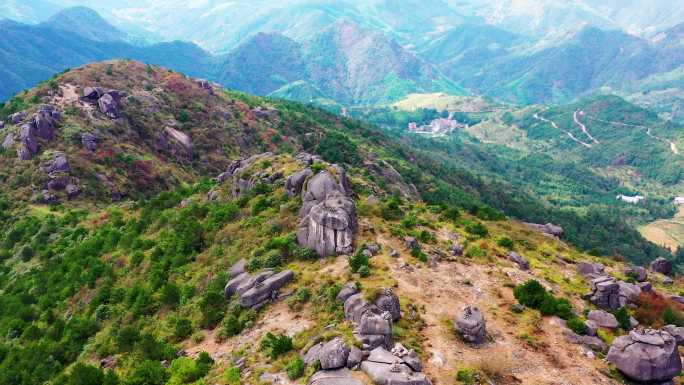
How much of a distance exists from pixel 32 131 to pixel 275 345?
9379cm

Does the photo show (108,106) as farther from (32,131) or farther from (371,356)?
(371,356)

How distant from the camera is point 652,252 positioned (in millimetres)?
170500

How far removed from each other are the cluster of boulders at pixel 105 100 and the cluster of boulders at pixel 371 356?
106622mm

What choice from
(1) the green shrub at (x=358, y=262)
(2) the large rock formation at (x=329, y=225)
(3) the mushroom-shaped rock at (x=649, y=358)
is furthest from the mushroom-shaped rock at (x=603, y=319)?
(2) the large rock formation at (x=329, y=225)

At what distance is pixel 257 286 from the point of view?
39438 mm

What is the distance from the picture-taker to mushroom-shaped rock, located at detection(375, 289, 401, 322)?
106ft

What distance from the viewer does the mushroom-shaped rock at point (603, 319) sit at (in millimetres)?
35750

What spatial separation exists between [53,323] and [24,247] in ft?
103

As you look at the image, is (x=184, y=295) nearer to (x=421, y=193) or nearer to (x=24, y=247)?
(x=24, y=247)

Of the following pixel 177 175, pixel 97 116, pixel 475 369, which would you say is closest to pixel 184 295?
pixel 475 369

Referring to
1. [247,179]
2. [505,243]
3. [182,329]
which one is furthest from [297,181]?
[505,243]

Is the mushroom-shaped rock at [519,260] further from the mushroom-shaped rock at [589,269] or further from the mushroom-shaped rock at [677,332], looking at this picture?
the mushroom-shaped rock at [677,332]

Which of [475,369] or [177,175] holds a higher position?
[475,369]

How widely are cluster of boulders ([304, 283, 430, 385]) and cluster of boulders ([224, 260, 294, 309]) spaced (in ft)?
30.6
